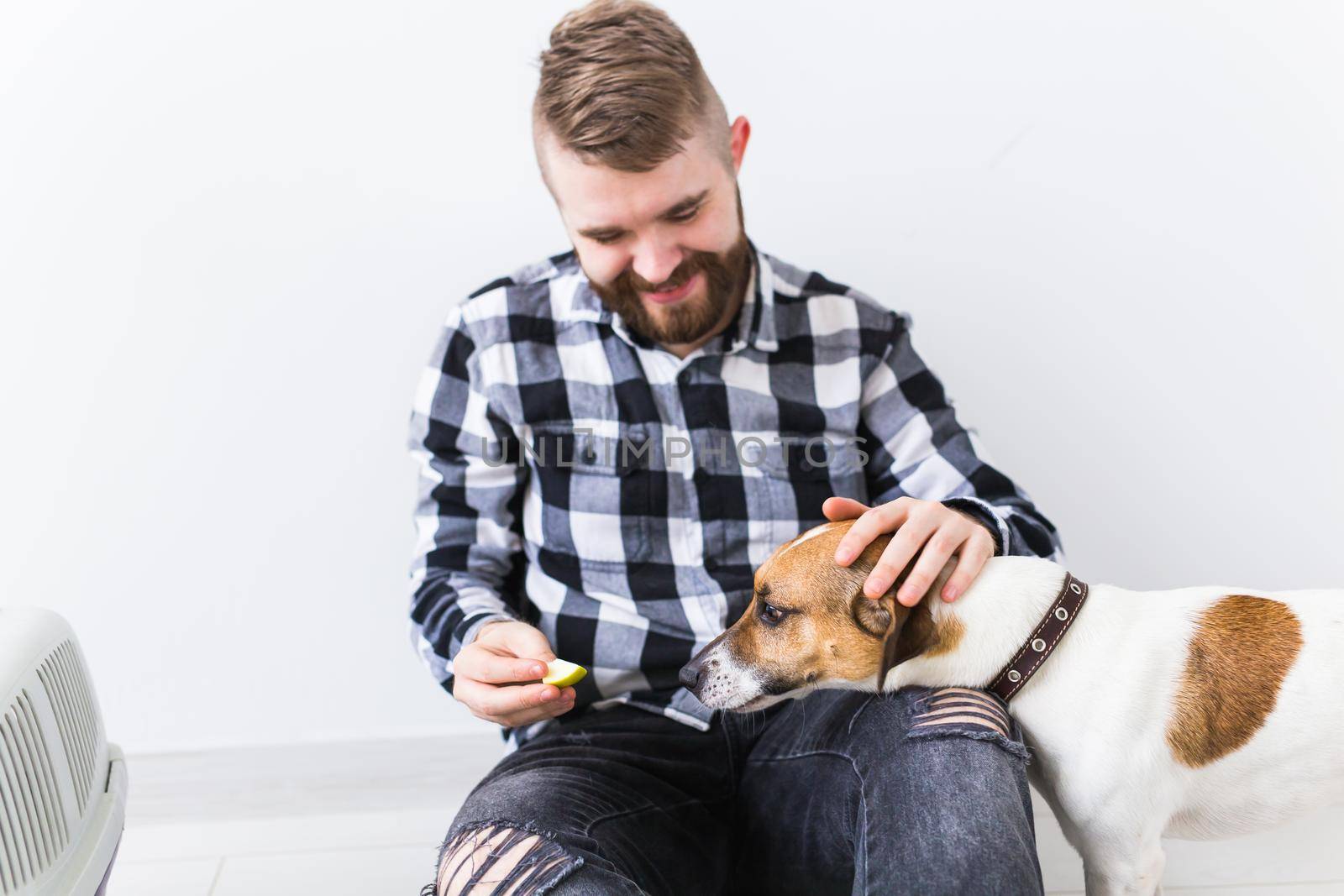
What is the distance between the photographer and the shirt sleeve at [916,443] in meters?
1.47

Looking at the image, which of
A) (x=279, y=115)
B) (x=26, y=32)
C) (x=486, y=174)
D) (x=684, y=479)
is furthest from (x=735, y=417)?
(x=26, y=32)

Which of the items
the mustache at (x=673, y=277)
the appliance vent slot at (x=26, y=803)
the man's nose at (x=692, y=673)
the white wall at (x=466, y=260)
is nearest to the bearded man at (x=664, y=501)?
the mustache at (x=673, y=277)

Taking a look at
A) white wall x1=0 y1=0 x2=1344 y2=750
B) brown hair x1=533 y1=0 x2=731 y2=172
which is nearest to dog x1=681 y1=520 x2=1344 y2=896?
brown hair x1=533 y1=0 x2=731 y2=172

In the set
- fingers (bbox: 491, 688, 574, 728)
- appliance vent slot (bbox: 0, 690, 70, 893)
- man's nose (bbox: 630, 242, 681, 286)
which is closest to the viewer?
appliance vent slot (bbox: 0, 690, 70, 893)

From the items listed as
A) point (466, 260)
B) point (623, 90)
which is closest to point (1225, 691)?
point (623, 90)

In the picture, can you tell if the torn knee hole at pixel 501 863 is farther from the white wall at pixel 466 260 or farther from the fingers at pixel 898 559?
the white wall at pixel 466 260

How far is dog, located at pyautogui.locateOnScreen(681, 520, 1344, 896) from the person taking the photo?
1184 mm

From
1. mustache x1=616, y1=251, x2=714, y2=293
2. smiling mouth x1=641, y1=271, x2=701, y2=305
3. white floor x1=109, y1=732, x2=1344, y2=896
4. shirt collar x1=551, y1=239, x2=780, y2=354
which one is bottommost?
white floor x1=109, y1=732, x2=1344, y2=896

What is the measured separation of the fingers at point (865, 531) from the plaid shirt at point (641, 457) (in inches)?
11.1

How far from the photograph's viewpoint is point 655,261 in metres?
1.36

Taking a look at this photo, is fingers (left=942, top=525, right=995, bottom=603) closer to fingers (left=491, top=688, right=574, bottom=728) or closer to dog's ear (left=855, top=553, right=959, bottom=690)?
dog's ear (left=855, top=553, right=959, bottom=690)

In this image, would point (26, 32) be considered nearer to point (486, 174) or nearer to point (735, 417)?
point (486, 174)

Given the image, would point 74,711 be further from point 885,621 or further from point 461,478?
point 885,621

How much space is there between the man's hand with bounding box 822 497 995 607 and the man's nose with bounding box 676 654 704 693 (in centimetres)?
23
